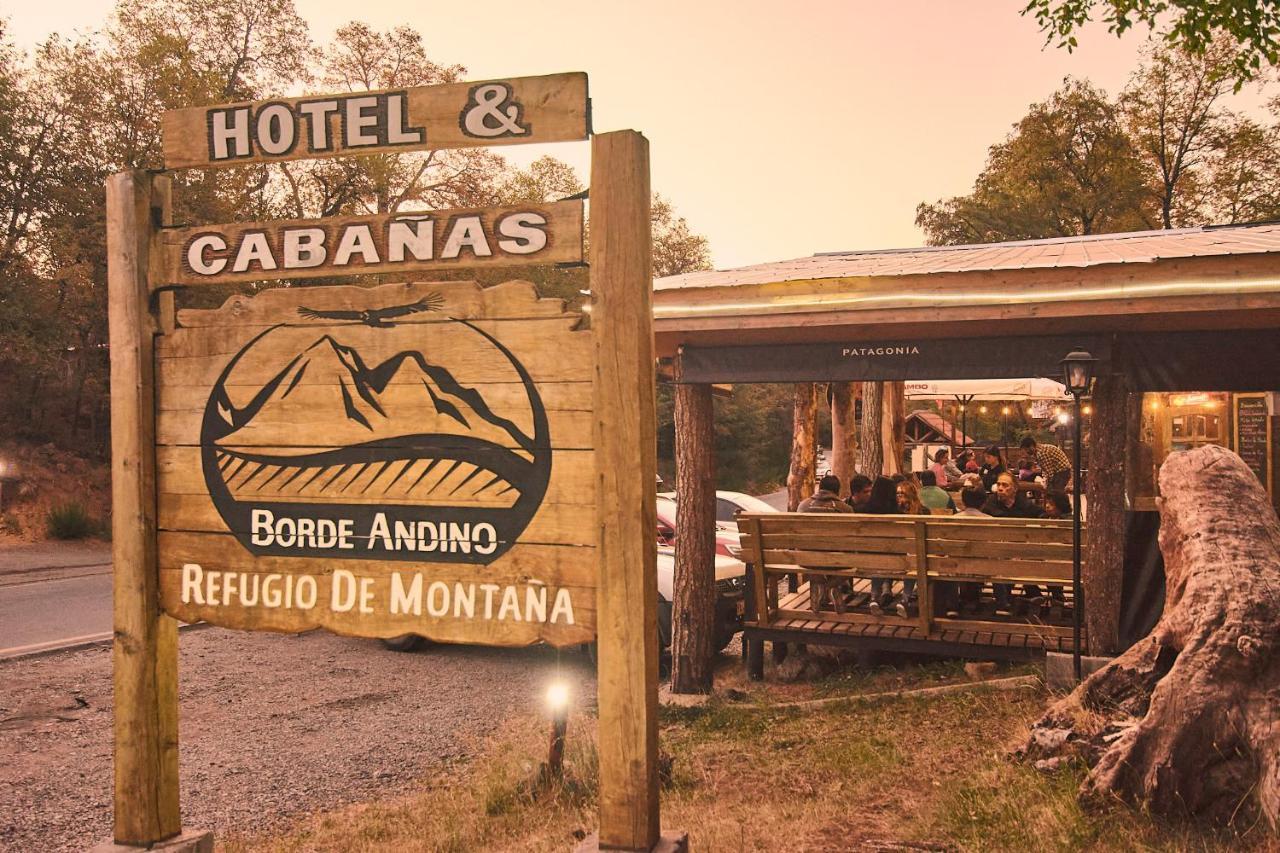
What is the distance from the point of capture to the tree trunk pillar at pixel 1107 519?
7504 mm

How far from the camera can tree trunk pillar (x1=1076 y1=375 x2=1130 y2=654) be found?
750 cm

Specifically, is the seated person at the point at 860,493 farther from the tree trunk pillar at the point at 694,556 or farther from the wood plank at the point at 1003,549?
the tree trunk pillar at the point at 694,556

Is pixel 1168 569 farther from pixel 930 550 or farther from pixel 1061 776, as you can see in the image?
pixel 930 550

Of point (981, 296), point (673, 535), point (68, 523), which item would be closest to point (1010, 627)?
point (981, 296)

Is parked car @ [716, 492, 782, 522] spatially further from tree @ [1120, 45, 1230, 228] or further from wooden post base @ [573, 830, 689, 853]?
tree @ [1120, 45, 1230, 228]

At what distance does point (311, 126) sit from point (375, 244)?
0.45m

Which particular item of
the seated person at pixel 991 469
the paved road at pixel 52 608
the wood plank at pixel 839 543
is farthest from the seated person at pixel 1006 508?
the paved road at pixel 52 608

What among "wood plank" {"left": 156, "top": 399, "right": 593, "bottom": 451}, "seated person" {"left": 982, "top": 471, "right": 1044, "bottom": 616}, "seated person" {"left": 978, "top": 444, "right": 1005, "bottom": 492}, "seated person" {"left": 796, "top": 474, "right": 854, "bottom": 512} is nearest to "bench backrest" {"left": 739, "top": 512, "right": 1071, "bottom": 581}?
"seated person" {"left": 982, "top": 471, "right": 1044, "bottom": 616}

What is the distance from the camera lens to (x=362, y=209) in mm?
26141

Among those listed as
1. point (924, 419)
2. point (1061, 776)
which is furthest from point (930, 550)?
point (924, 419)

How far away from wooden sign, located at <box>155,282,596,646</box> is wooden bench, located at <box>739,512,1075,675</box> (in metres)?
5.48

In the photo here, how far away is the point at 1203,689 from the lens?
428 centimetres

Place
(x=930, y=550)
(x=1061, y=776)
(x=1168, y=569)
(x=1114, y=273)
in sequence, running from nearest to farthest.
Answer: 1. (x=1061, y=776)
2. (x=1168, y=569)
3. (x=1114, y=273)
4. (x=930, y=550)

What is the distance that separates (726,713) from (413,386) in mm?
4970
